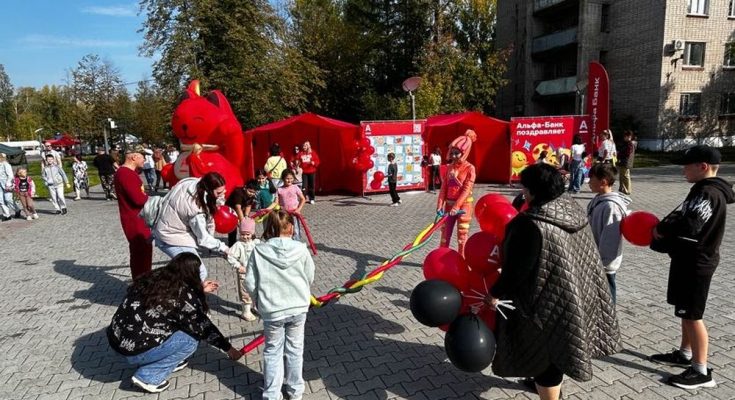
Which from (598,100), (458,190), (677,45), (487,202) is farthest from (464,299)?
Result: (677,45)

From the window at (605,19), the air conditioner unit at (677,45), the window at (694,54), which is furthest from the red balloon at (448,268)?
the window at (605,19)

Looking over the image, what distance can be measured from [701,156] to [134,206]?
5.47 metres

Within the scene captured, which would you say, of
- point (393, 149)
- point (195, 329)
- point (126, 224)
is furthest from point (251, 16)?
point (195, 329)

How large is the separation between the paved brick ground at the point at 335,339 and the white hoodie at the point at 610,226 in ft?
2.97

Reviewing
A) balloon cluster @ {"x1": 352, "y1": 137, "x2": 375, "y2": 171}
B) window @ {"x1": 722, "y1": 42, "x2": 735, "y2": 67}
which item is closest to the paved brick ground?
balloon cluster @ {"x1": 352, "y1": 137, "x2": 375, "y2": 171}

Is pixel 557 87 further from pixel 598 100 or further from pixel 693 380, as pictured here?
pixel 693 380

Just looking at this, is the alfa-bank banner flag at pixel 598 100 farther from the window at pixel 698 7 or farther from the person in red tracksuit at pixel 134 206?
the window at pixel 698 7

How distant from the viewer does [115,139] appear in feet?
110

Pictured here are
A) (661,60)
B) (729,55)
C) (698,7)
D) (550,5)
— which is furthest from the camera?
(550,5)

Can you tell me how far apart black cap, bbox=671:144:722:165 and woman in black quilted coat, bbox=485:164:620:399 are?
1.21 metres

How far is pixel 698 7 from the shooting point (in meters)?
25.1

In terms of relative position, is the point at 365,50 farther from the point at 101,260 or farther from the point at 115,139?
the point at 101,260

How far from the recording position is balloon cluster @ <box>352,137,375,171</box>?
13570 mm

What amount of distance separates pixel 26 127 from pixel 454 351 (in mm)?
77981
